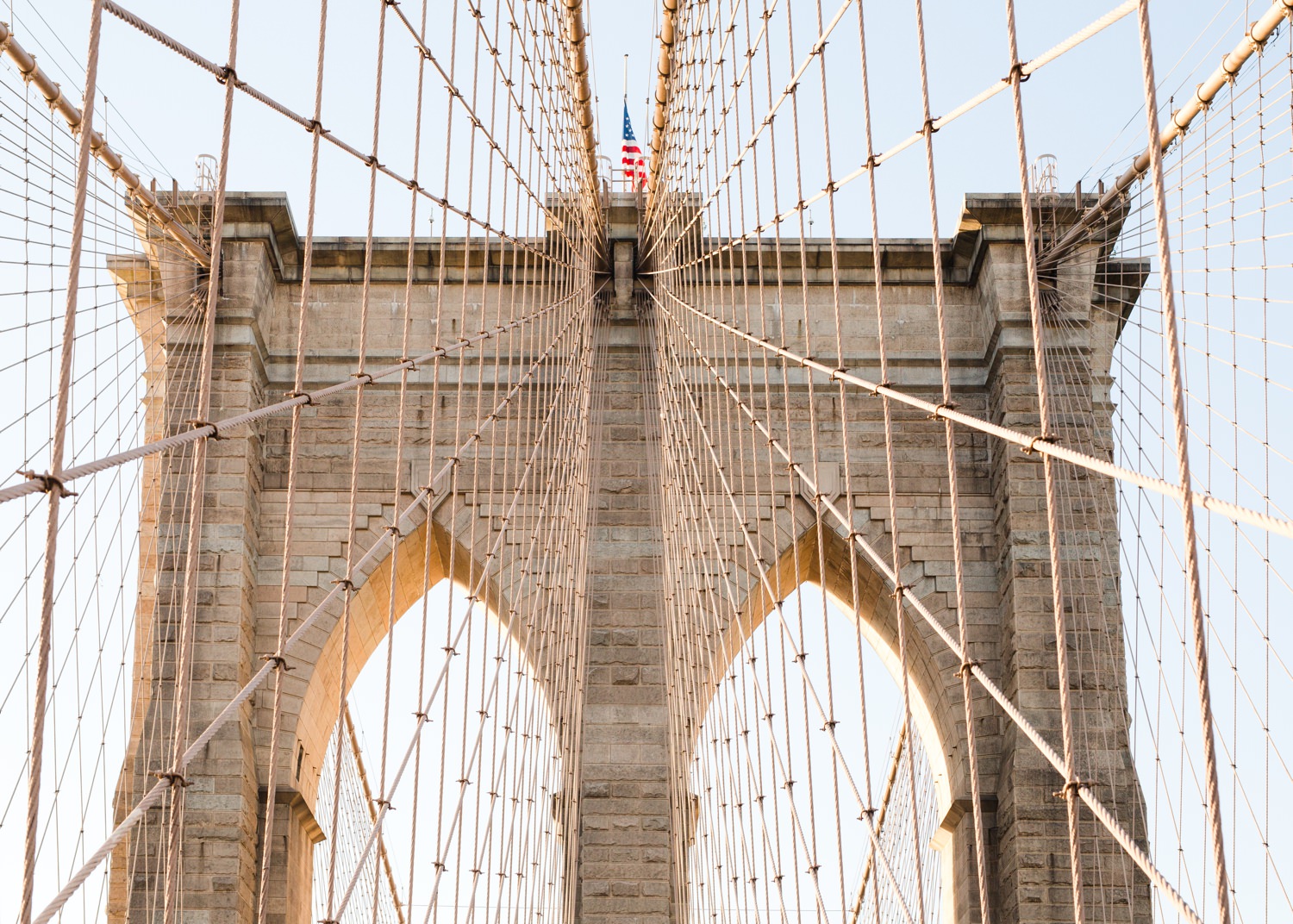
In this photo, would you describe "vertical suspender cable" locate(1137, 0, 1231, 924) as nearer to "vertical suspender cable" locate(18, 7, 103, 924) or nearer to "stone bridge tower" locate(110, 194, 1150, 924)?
"vertical suspender cable" locate(18, 7, 103, 924)

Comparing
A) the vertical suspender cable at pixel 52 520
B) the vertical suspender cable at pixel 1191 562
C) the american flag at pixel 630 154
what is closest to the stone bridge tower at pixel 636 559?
the american flag at pixel 630 154

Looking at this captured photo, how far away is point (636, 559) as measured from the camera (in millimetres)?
11797

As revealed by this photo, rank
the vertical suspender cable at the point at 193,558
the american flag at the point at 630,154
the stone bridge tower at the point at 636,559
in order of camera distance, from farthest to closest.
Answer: the american flag at the point at 630,154 → the stone bridge tower at the point at 636,559 → the vertical suspender cable at the point at 193,558

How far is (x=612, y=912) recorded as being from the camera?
10.7 metres

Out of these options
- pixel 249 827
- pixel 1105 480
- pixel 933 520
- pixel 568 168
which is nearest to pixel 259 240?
pixel 568 168

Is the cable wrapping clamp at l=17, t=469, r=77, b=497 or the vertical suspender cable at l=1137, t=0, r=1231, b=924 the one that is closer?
the vertical suspender cable at l=1137, t=0, r=1231, b=924

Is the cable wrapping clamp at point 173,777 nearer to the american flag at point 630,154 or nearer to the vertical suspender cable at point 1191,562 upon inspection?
the vertical suspender cable at point 1191,562

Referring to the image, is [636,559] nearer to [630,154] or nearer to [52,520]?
[630,154]

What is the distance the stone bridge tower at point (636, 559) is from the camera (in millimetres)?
10695

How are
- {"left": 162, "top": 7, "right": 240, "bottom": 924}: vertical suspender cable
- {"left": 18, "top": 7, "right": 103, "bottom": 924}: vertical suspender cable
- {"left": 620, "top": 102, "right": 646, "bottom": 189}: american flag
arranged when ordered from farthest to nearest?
{"left": 620, "top": 102, "right": 646, "bottom": 189}: american flag
{"left": 162, "top": 7, "right": 240, "bottom": 924}: vertical suspender cable
{"left": 18, "top": 7, "right": 103, "bottom": 924}: vertical suspender cable

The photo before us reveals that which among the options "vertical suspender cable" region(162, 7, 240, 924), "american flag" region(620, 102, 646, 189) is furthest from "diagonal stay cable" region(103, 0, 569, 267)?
"american flag" region(620, 102, 646, 189)

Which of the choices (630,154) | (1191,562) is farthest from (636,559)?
(1191,562)

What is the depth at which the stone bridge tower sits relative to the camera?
1070cm

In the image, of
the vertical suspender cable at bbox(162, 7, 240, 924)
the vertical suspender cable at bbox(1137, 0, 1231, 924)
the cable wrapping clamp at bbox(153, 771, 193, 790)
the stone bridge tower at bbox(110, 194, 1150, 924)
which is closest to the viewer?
the vertical suspender cable at bbox(1137, 0, 1231, 924)
